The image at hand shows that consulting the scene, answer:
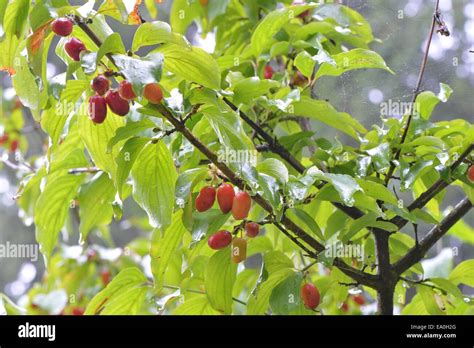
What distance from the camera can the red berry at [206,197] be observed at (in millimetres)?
843

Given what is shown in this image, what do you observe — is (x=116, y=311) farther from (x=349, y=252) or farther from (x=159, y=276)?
(x=349, y=252)

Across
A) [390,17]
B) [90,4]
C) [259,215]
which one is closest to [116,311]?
[259,215]

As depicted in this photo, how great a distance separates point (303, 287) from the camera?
0.98 metres

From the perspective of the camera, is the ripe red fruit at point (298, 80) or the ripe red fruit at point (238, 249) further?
the ripe red fruit at point (298, 80)

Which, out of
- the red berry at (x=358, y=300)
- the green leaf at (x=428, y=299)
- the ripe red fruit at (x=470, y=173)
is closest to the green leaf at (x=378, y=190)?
the ripe red fruit at (x=470, y=173)

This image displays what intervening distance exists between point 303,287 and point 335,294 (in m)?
0.15

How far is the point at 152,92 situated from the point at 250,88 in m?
0.25

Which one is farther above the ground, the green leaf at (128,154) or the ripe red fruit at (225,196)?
the green leaf at (128,154)

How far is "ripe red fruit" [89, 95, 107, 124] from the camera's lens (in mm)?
774

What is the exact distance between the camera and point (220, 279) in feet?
3.19

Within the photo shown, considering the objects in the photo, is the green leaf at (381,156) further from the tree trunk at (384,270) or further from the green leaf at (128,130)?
the green leaf at (128,130)

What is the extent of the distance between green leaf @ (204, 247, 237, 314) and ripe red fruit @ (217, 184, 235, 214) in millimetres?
121
